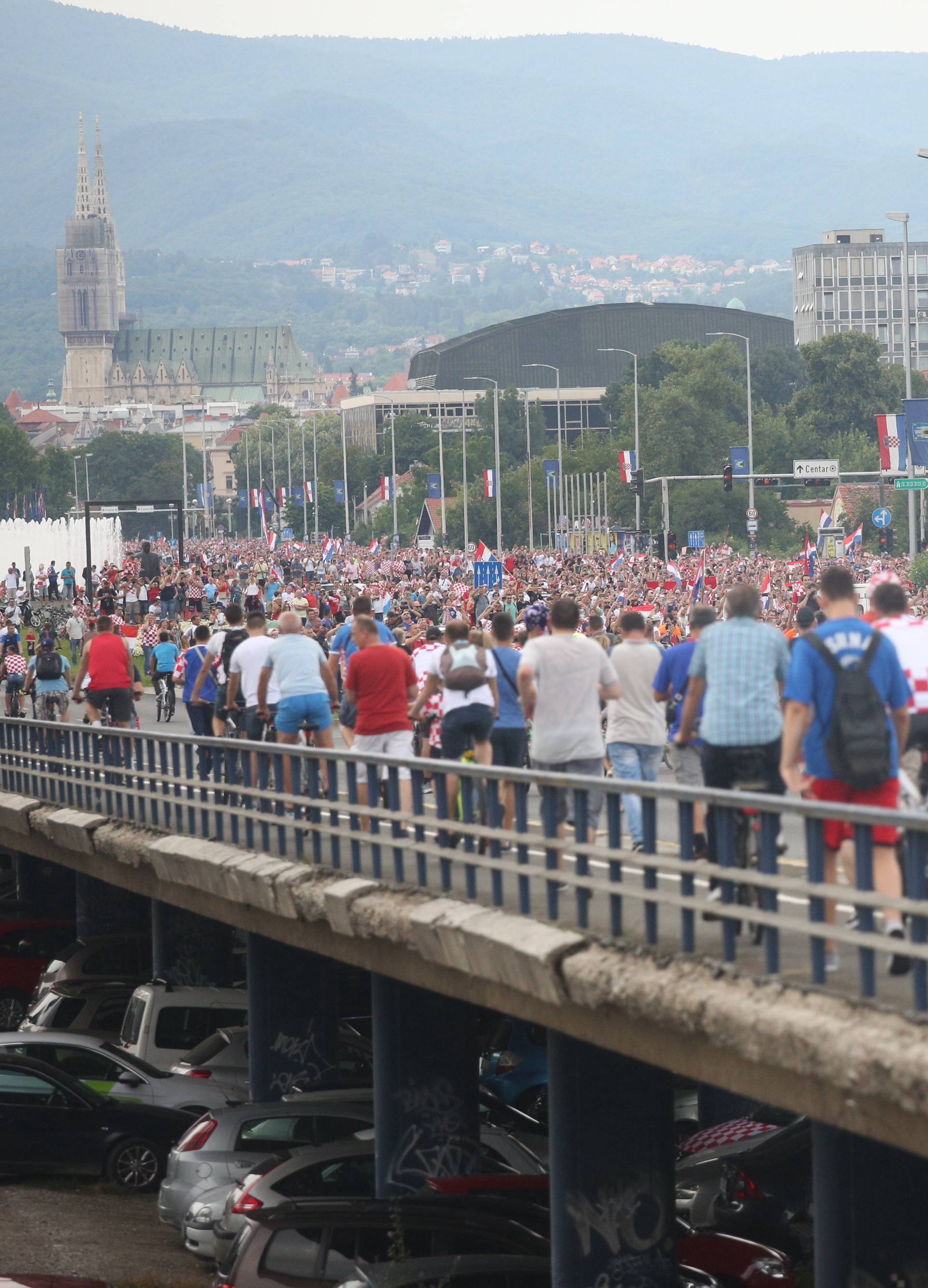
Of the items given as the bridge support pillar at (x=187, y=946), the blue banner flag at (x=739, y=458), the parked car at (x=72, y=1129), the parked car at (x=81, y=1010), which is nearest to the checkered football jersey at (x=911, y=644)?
the parked car at (x=72, y=1129)

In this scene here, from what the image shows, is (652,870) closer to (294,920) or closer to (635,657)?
(635,657)

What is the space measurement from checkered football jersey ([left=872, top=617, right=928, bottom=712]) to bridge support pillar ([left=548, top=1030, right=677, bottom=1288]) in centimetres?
438

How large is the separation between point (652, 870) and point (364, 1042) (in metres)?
13.1

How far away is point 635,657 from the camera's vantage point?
12.5 metres

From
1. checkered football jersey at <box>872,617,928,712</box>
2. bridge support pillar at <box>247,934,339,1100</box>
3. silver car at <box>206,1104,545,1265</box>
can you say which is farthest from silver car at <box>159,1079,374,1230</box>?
checkered football jersey at <box>872,617,928,712</box>

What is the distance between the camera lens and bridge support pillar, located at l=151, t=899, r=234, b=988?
83.5 feet

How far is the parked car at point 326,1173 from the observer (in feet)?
48.3

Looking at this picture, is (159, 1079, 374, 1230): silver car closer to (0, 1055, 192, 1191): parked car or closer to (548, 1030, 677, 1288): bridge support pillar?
(0, 1055, 192, 1191): parked car

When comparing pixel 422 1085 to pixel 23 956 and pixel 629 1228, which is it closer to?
pixel 629 1228

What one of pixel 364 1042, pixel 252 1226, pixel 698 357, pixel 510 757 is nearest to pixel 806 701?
pixel 510 757

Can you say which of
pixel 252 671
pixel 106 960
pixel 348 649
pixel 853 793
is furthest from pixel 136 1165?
pixel 853 793

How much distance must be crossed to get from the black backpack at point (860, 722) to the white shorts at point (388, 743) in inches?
236

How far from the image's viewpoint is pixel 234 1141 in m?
16.5

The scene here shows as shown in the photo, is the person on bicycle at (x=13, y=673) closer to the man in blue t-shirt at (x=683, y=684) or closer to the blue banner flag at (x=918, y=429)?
the blue banner flag at (x=918, y=429)
